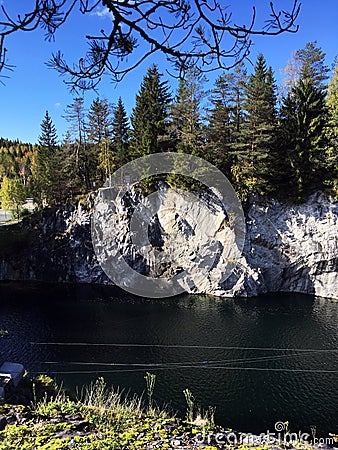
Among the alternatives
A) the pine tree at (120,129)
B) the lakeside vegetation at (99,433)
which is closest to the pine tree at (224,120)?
the pine tree at (120,129)

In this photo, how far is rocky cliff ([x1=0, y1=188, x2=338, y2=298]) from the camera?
2350 centimetres

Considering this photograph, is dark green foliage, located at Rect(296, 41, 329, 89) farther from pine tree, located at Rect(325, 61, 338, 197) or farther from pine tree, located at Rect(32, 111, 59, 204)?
pine tree, located at Rect(32, 111, 59, 204)

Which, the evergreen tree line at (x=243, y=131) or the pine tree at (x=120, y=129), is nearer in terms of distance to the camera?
the evergreen tree line at (x=243, y=131)

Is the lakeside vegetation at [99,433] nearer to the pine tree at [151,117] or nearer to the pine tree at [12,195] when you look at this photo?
the pine tree at [151,117]

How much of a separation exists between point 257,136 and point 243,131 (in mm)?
1016

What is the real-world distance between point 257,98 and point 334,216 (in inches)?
388

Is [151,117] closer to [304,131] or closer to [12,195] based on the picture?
[304,131]

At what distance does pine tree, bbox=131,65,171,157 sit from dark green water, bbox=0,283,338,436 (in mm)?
11810

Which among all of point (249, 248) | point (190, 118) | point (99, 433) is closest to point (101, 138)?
point (190, 118)

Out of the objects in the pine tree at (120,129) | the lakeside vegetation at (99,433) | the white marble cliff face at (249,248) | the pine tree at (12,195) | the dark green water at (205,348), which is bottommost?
the dark green water at (205,348)

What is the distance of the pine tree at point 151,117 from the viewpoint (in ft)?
82.9

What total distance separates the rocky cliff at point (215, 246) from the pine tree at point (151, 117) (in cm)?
379

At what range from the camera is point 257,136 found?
22.1 metres

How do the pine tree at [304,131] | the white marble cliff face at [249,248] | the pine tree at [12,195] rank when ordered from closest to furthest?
the pine tree at [304,131] → the white marble cliff face at [249,248] → the pine tree at [12,195]
